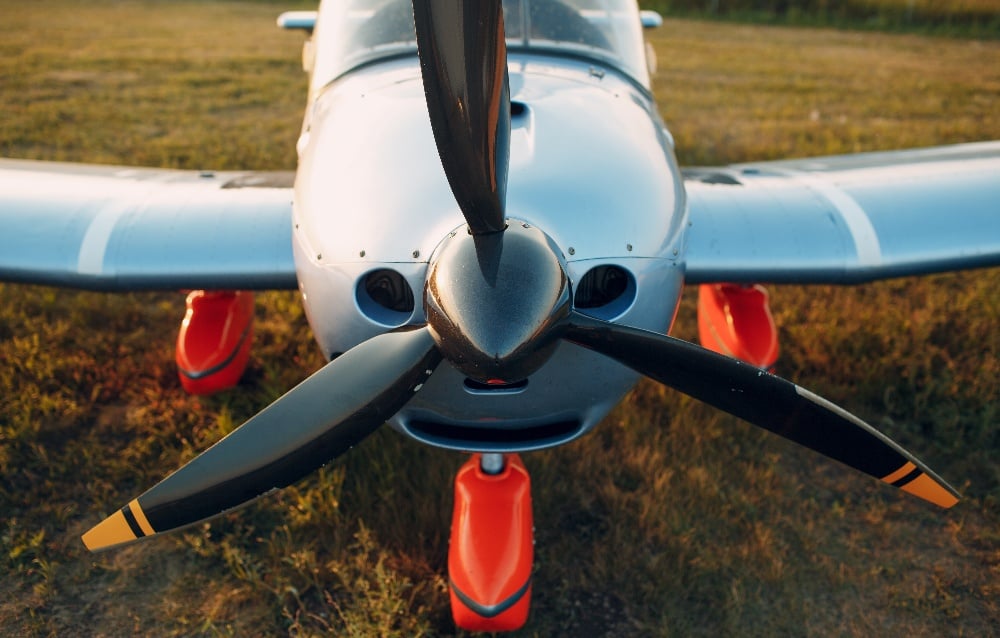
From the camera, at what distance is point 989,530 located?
3170mm

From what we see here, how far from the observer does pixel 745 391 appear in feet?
6.23

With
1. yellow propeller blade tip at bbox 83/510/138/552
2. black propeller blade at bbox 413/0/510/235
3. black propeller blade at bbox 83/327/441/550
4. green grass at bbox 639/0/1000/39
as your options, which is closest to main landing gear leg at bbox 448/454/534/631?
black propeller blade at bbox 83/327/441/550

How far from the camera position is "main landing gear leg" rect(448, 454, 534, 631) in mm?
2586

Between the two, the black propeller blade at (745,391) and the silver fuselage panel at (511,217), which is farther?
the silver fuselage panel at (511,217)

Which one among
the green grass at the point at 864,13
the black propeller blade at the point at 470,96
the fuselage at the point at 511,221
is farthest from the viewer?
the green grass at the point at 864,13

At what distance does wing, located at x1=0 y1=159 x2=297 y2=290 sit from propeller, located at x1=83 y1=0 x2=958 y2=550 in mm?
1110

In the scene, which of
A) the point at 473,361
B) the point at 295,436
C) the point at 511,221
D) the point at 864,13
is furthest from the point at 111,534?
the point at 864,13

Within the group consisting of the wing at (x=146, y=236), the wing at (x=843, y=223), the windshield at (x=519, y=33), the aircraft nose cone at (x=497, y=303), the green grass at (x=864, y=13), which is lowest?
the green grass at (x=864, y=13)

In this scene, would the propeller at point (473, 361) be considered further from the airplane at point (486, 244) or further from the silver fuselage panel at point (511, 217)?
the silver fuselage panel at point (511, 217)

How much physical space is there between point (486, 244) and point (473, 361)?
0.94 ft

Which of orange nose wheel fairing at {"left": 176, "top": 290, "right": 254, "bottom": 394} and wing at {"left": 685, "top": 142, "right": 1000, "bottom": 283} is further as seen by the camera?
orange nose wheel fairing at {"left": 176, "top": 290, "right": 254, "bottom": 394}

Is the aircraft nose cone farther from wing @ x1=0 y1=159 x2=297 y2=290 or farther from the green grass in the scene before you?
the green grass

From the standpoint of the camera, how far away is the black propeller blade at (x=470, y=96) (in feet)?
4.86

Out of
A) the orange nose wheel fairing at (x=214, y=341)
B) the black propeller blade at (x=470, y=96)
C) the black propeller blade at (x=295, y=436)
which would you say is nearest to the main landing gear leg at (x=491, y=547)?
the black propeller blade at (x=295, y=436)
